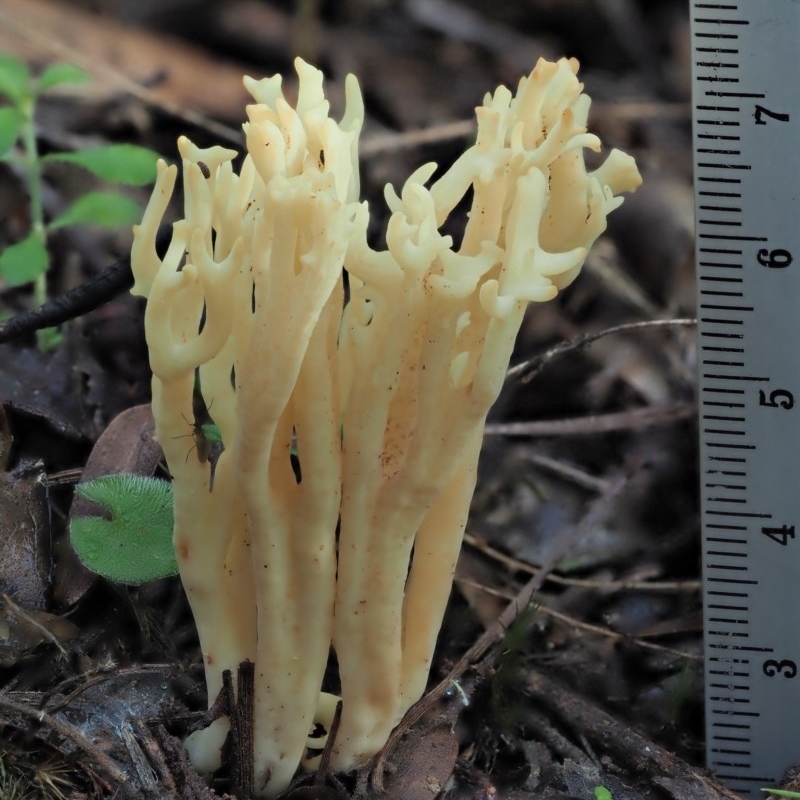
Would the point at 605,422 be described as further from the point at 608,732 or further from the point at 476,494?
the point at 608,732

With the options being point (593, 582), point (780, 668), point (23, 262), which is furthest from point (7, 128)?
point (780, 668)

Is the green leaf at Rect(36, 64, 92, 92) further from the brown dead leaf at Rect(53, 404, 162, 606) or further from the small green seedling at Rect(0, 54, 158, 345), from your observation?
the brown dead leaf at Rect(53, 404, 162, 606)

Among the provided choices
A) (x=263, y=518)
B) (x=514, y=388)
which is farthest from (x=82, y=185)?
(x=263, y=518)

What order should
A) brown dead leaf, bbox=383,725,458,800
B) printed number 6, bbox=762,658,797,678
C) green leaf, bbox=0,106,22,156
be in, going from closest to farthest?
brown dead leaf, bbox=383,725,458,800
printed number 6, bbox=762,658,797,678
green leaf, bbox=0,106,22,156

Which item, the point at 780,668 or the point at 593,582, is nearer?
the point at 780,668

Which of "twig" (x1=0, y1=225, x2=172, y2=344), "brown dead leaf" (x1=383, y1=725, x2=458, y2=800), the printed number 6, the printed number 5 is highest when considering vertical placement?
"twig" (x1=0, y1=225, x2=172, y2=344)

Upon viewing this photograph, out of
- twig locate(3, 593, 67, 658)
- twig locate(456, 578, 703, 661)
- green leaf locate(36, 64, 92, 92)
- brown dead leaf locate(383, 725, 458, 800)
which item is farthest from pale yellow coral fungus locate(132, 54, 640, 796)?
green leaf locate(36, 64, 92, 92)

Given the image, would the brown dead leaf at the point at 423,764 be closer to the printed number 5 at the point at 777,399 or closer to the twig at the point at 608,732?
the twig at the point at 608,732
